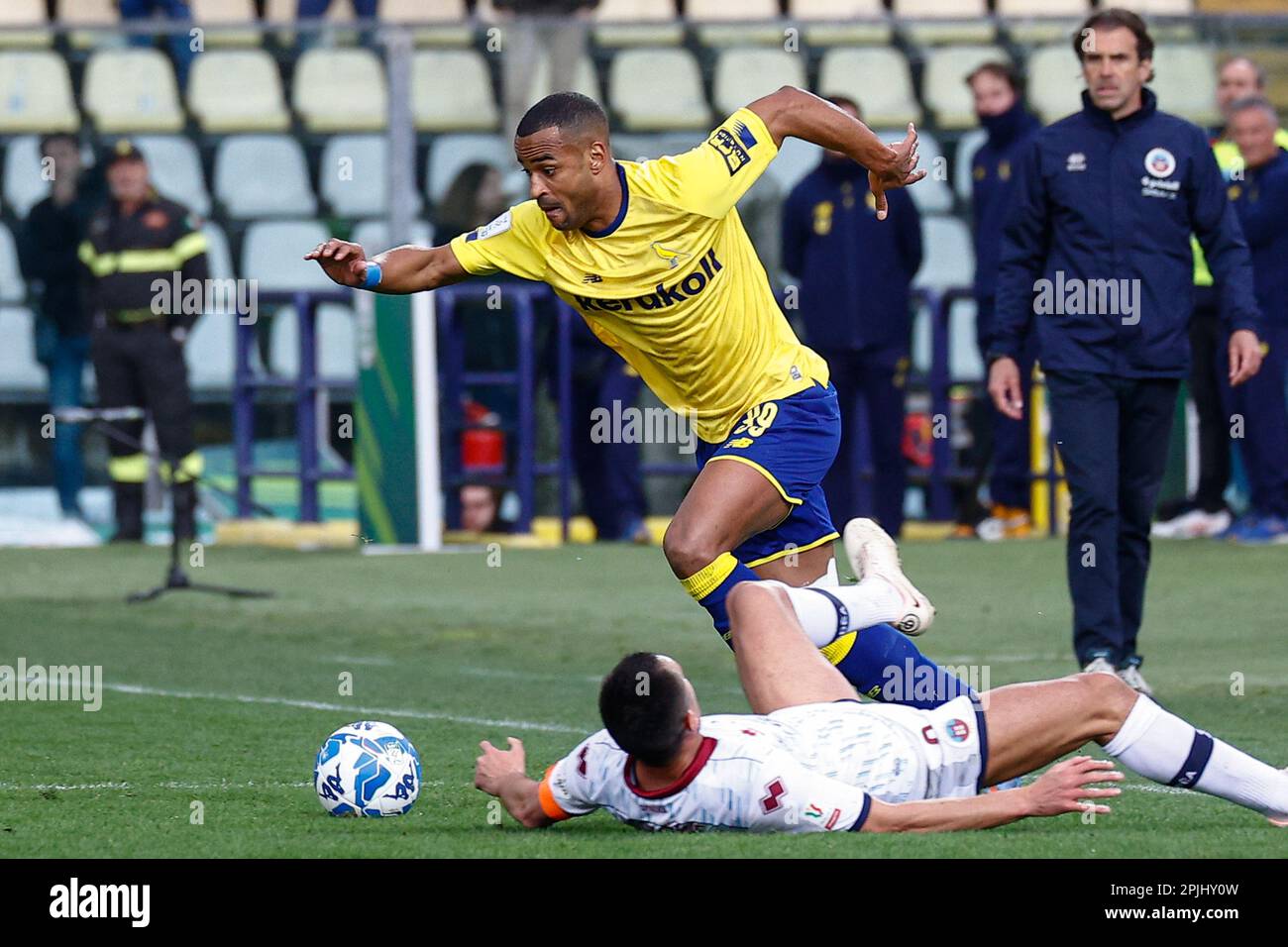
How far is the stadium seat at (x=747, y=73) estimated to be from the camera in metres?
16.0

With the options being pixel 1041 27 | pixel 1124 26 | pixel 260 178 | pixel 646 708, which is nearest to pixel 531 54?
pixel 260 178

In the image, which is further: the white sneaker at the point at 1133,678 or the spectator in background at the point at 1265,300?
the spectator in background at the point at 1265,300

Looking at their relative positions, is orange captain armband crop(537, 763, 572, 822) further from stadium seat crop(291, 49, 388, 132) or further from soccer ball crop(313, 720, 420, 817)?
stadium seat crop(291, 49, 388, 132)

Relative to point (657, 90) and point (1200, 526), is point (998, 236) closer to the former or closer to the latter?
point (1200, 526)

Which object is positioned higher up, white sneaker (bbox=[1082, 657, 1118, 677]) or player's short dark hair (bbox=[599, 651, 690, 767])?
player's short dark hair (bbox=[599, 651, 690, 767])

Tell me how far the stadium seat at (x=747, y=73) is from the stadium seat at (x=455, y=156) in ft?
4.78

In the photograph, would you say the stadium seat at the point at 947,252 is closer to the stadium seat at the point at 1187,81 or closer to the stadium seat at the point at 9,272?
the stadium seat at the point at 1187,81

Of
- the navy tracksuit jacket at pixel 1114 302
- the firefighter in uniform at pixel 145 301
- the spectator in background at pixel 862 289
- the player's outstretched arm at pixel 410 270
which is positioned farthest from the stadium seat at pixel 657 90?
the player's outstretched arm at pixel 410 270

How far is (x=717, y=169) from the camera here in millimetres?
7219

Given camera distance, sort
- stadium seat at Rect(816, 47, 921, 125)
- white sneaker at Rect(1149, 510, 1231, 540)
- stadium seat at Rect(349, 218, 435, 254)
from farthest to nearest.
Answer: stadium seat at Rect(816, 47, 921, 125) < stadium seat at Rect(349, 218, 435, 254) < white sneaker at Rect(1149, 510, 1231, 540)

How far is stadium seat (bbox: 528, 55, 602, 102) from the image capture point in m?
15.7

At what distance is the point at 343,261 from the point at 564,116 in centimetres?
77

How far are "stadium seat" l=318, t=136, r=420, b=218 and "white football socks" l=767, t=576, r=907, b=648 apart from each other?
9875 mm

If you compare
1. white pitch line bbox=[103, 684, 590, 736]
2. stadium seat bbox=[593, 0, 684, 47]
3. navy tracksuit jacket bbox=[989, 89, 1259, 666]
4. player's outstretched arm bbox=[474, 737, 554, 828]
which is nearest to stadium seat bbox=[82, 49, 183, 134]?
stadium seat bbox=[593, 0, 684, 47]
